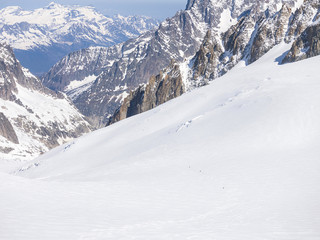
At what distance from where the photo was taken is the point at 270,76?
1543 inches

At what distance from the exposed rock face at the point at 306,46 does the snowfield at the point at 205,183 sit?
1134 inches

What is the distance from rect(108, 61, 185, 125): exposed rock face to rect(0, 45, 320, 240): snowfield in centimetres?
8437

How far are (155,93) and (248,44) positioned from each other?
41745 millimetres

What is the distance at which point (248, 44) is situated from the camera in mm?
99312

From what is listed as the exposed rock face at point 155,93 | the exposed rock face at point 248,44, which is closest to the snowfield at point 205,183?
the exposed rock face at point 248,44

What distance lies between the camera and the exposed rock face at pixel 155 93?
122 metres

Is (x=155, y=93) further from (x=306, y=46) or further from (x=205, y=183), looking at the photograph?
(x=205, y=183)

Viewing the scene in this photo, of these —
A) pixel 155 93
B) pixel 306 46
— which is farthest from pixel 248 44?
pixel 155 93

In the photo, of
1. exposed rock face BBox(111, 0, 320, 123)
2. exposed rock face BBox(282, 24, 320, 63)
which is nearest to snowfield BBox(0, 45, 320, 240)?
exposed rock face BBox(282, 24, 320, 63)

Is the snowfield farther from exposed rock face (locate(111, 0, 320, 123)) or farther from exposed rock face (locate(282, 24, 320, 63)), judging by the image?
exposed rock face (locate(111, 0, 320, 123))

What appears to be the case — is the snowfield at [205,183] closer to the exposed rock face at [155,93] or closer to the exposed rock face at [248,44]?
the exposed rock face at [248,44]

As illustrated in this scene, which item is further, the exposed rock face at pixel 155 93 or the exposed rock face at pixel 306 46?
the exposed rock face at pixel 155 93

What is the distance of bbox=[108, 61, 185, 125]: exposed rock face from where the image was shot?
122 meters

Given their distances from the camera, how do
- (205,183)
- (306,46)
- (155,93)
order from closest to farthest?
Answer: (205,183) < (306,46) < (155,93)
